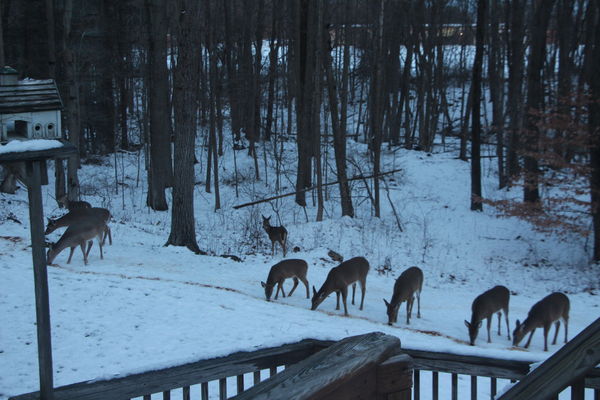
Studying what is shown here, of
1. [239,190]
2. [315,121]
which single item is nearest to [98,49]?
[239,190]

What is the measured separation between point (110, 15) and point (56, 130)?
3267 cm

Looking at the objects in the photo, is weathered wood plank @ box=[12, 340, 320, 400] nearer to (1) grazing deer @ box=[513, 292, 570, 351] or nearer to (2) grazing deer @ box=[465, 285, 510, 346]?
(2) grazing deer @ box=[465, 285, 510, 346]

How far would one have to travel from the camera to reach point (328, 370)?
2602 mm

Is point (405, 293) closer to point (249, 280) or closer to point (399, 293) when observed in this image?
point (399, 293)

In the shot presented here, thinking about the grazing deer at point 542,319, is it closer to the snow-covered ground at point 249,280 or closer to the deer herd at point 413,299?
the deer herd at point 413,299

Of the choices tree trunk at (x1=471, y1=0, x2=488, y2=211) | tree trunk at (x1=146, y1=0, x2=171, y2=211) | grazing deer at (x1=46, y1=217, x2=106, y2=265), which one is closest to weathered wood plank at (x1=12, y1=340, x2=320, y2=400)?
grazing deer at (x1=46, y1=217, x2=106, y2=265)

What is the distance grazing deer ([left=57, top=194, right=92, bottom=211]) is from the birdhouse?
1417 cm

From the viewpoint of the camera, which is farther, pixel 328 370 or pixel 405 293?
pixel 405 293

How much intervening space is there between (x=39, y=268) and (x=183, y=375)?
1614 millimetres

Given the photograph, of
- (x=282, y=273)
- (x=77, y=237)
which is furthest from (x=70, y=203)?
(x=282, y=273)

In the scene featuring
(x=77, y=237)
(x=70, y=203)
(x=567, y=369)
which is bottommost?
(x=70, y=203)

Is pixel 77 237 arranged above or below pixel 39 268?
below

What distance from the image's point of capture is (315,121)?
2400 centimetres

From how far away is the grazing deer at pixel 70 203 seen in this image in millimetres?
18950
